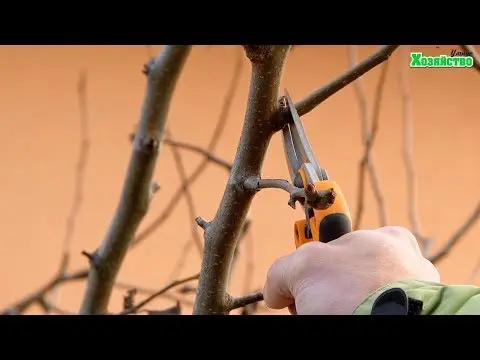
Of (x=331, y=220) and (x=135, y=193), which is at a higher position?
(x=135, y=193)

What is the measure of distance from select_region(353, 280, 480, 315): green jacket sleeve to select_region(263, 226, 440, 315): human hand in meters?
0.01

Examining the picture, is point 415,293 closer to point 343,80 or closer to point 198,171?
point 343,80

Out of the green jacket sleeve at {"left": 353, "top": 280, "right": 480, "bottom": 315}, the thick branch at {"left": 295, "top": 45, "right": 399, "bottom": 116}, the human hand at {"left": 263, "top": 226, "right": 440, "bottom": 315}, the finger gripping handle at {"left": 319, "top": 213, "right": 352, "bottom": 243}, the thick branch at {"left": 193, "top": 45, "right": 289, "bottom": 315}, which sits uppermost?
the thick branch at {"left": 295, "top": 45, "right": 399, "bottom": 116}

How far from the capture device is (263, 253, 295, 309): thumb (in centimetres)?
44

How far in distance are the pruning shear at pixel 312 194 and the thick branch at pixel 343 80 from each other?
0.01 meters

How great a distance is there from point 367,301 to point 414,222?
44cm

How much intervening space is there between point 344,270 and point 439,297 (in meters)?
0.06

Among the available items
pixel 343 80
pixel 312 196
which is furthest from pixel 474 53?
pixel 312 196

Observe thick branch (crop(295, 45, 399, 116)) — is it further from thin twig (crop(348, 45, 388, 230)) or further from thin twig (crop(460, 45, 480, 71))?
thin twig (crop(348, 45, 388, 230))

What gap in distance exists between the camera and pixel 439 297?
37cm

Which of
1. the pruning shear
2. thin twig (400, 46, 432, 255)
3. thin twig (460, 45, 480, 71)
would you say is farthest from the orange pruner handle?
thin twig (400, 46, 432, 255)
